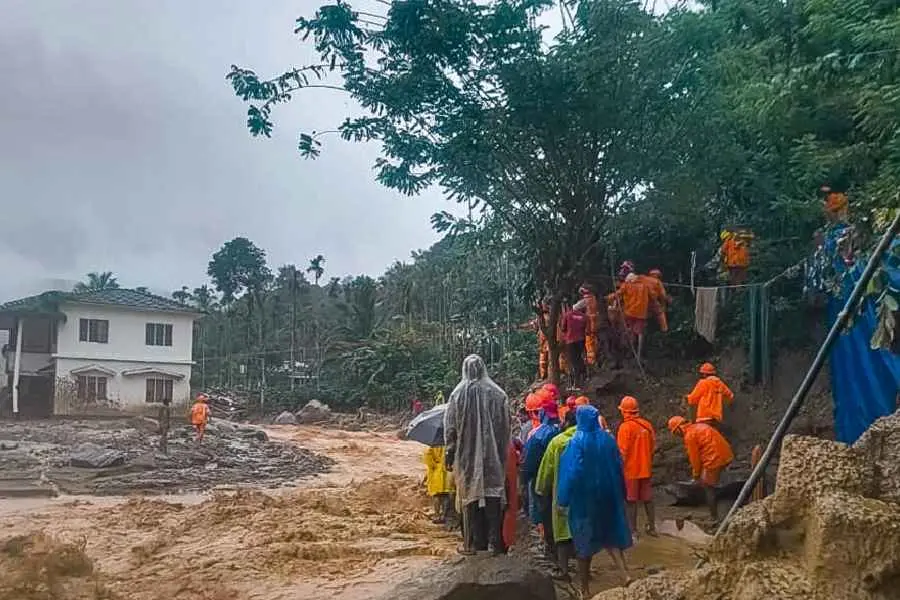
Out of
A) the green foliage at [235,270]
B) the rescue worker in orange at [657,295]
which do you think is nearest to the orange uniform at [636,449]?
the rescue worker in orange at [657,295]

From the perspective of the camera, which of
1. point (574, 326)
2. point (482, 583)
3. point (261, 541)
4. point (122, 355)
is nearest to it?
point (482, 583)

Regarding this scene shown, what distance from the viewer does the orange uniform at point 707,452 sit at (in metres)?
8.88

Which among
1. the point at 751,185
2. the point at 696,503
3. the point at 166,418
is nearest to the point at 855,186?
the point at 751,185

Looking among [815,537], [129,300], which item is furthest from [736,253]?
[129,300]

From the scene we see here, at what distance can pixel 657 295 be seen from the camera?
12.2 m

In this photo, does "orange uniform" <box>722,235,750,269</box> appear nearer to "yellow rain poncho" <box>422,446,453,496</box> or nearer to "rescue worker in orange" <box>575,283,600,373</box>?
"rescue worker in orange" <box>575,283,600,373</box>

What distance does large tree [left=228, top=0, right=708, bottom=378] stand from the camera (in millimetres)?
11219

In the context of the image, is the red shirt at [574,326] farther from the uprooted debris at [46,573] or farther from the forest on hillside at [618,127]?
the uprooted debris at [46,573]

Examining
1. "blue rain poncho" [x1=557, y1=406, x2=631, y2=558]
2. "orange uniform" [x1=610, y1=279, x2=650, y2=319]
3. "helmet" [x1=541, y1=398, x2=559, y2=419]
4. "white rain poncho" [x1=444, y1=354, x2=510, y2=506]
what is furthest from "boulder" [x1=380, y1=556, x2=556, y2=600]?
"orange uniform" [x1=610, y1=279, x2=650, y2=319]

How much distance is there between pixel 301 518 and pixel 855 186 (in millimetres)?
8298

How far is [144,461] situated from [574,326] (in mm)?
10249

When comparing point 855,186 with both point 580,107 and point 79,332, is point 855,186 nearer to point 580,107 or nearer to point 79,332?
point 580,107

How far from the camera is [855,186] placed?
9969 millimetres

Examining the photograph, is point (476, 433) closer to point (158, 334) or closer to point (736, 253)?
point (736, 253)
